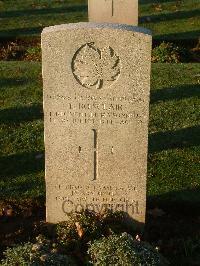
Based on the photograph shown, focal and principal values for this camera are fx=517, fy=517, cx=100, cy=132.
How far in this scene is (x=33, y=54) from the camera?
38.4 feet

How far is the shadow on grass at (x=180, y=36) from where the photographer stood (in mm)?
12696

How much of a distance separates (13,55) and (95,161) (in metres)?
7.11

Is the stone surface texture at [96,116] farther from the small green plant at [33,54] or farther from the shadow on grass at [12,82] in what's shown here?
the small green plant at [33,54]

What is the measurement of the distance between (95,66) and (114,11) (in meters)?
6.14

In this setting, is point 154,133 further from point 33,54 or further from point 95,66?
point 33,54

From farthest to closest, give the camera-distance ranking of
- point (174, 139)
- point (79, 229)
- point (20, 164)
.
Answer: point (174, 139), point (20, 164), point (79, 229)

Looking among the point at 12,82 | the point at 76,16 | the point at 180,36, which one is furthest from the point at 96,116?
the point at 76,16

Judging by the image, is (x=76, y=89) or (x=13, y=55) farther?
(x=13, y=55)

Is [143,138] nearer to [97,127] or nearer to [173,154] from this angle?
[97,127]

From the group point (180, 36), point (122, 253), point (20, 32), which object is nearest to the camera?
point (122, 253)

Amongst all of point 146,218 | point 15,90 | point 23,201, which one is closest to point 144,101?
point 146,218

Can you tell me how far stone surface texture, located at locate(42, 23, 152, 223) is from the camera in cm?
470

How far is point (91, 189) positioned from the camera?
5.38 m

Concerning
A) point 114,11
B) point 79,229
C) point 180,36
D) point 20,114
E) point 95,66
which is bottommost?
point 79,229
